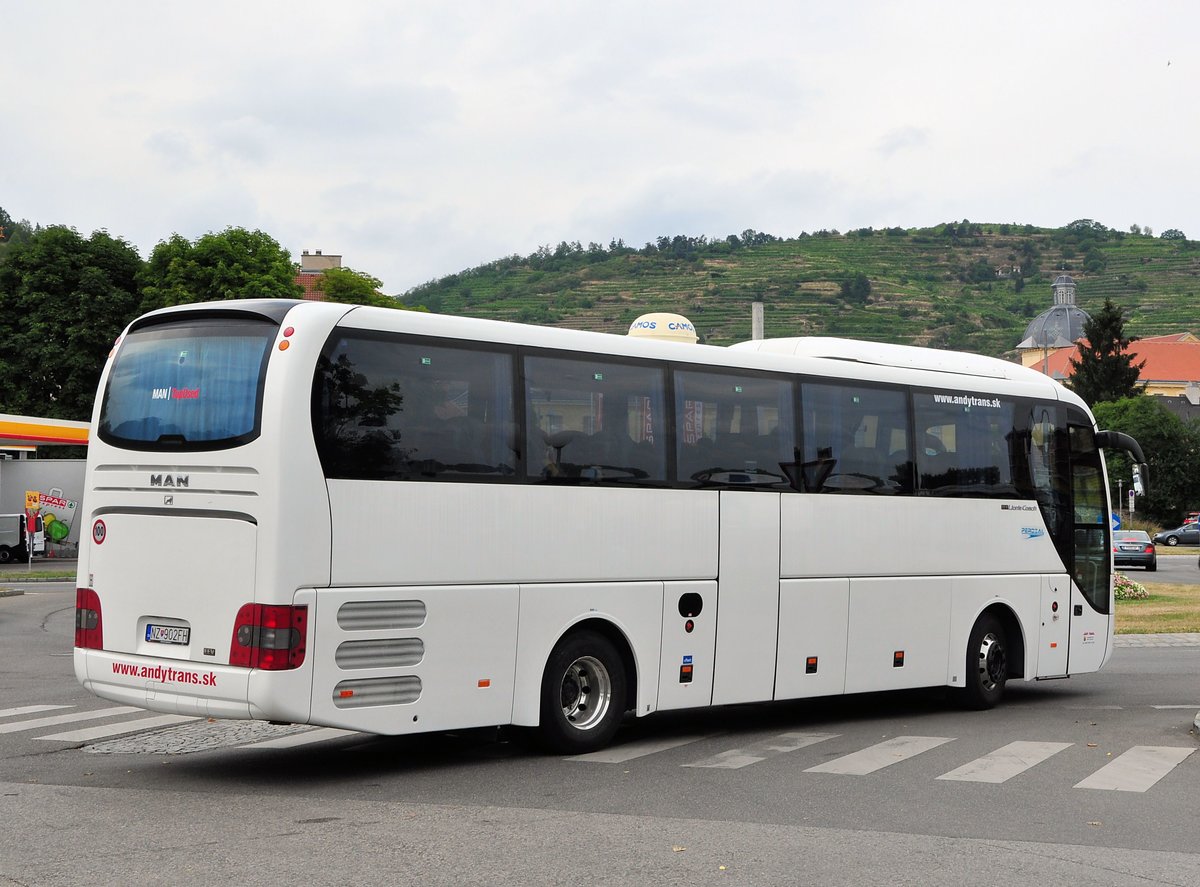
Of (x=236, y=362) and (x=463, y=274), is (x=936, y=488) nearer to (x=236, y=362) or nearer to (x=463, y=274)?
(x=236, y=362)

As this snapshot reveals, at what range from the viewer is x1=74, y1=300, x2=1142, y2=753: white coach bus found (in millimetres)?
9656

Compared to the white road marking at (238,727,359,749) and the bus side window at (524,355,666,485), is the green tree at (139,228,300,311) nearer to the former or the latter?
the white road marking at (238,727,359,749)

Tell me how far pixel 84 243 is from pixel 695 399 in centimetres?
5276

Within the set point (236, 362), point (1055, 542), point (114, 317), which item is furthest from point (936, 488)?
point (114, 317)

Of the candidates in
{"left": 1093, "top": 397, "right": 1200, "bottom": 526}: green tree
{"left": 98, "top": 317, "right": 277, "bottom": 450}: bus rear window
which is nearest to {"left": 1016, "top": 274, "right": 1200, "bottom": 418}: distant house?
{"left": 1093, "top": 397, "right": 1200, "bottom": 526}: green tree

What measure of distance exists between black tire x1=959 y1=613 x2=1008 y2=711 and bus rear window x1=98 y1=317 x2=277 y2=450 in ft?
27.2

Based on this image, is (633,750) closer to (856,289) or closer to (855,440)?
(855,440)

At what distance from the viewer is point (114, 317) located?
58656mm

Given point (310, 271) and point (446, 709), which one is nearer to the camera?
point (446, 709)

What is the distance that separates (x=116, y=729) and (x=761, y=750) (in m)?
5.60

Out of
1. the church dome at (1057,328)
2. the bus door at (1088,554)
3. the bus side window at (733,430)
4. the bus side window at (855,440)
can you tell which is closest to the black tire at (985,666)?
the bus door at (1088,554)

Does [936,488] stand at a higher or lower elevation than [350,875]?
higher

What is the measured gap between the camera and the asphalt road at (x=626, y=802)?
7250 millimetres

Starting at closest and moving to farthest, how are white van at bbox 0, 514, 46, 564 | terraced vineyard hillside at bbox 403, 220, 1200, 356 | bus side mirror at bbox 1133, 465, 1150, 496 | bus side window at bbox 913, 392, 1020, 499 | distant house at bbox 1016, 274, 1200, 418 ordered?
bus side window at bbox 913, 392, 1020, 499
bus side mirror at bbox 1133, 465, 1150, 496
white van at bbox 0, 514, 46, 564
terraced vineyard hillside at bbox 403, 220, 1200, 356
distant house at bbox 1016, 274, 1200, 418
